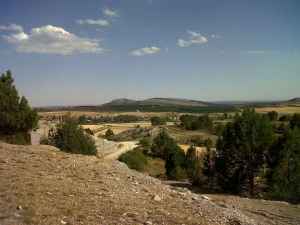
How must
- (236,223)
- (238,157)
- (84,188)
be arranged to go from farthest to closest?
1. (238,157)
2. (84,188)
3. (236,223)

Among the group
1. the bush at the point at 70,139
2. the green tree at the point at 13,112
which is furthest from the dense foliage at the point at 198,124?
the green tree at the point at 13,112

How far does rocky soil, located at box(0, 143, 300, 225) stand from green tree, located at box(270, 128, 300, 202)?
10907mm

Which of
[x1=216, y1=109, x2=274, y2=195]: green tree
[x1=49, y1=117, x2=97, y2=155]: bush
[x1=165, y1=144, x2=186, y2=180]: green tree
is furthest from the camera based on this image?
[x1=165, y1=144, x2=186, y2=180]: green tree

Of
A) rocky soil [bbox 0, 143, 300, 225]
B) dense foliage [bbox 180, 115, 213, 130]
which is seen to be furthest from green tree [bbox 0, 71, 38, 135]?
dense foliage [bbox 180, 115, 213, 130]

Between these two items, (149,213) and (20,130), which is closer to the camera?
(149,213)

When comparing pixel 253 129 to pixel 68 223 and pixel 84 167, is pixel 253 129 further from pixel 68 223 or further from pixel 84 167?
pixel 68 223

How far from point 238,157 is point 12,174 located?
60.8 feet

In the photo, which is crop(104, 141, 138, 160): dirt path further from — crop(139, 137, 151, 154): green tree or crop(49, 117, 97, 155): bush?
crop(49, 117, 97, 155): bush

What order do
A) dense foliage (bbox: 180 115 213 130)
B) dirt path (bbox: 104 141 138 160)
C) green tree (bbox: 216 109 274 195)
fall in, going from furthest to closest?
dense foliage (bbox: 180 115 213 130) → dirt path (bbox: 104 141 138 160) → green tree (bbox: 216 109 274 195)

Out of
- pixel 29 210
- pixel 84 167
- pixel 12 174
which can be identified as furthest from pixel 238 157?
pixel 29 210

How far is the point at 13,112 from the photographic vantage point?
28359 mm

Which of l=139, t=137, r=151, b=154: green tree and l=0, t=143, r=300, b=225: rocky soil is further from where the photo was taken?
l=139, t=137, r=151, b=154: green tree

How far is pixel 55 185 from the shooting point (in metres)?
11.8

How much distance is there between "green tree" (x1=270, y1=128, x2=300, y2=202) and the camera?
23294 millimetres
